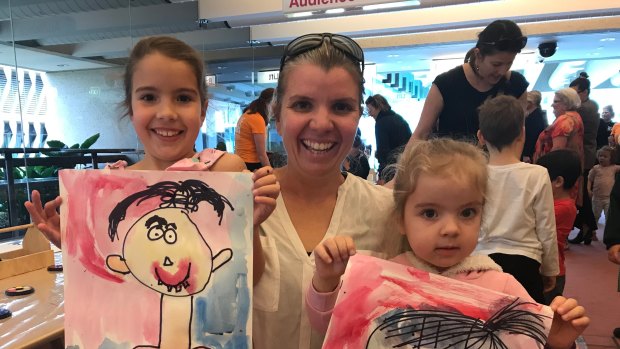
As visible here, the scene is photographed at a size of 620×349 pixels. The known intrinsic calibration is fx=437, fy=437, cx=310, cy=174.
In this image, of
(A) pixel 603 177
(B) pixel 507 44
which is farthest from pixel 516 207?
(A) pixel 603 177

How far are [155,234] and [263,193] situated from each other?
0.23 metres

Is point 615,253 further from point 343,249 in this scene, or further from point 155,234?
point 155,234

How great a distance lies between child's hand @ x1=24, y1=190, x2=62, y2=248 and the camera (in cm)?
94

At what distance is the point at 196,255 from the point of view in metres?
0.86

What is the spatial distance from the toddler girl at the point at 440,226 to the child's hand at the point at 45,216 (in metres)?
0.58

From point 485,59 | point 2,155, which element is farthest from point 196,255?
point 2,155

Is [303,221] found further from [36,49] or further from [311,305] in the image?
[36,49]

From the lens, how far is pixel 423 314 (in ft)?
2.62

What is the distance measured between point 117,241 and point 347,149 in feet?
1.78

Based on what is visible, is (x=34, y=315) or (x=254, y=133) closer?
(x=34, y=315)

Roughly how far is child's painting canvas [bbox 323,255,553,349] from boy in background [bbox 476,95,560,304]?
1.16 m

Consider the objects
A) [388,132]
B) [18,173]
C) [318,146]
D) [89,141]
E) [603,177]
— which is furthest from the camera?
[603,177]

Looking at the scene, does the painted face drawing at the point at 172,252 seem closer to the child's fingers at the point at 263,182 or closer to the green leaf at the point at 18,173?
the child's fingers at the point at 263,182

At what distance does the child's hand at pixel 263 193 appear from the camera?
2.87 feet
